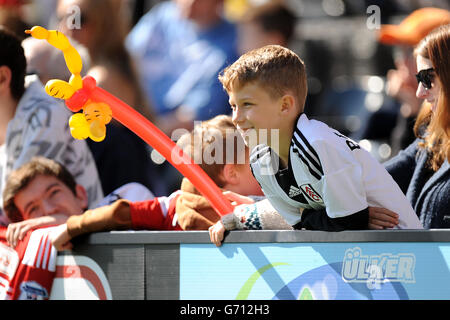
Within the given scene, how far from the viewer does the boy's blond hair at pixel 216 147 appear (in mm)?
3543

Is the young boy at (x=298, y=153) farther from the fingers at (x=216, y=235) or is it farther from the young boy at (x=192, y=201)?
the young boy at (x=192, y=201)

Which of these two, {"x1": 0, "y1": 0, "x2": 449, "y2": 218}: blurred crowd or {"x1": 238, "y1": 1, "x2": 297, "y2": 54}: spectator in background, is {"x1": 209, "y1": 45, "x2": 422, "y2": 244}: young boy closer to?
{"x1": 0, "y1": 0, "x2": 449, "y2": 218}: blurred crowd

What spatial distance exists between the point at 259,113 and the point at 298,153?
21cm

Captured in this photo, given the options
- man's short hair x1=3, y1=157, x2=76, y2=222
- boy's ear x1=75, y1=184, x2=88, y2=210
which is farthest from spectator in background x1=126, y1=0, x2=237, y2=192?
man's short hair x1=3, y1=157, x2=76, y2=222

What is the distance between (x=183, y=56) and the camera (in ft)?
18.7

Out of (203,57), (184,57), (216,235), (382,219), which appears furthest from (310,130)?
(184,57)

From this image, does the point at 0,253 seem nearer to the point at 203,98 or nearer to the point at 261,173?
the point at 261,173

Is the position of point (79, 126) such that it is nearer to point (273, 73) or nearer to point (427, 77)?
point (273, 73)

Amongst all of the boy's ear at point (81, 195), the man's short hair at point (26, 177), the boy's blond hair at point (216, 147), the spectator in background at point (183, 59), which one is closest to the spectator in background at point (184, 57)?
the spectator in background at point (183, 59)

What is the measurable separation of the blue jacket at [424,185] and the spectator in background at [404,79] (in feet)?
2.06

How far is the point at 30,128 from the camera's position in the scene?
14.1ft

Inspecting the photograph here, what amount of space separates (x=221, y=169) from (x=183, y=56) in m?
2.25

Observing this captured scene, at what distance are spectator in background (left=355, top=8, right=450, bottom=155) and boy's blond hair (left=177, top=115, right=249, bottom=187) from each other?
3.65 ft
